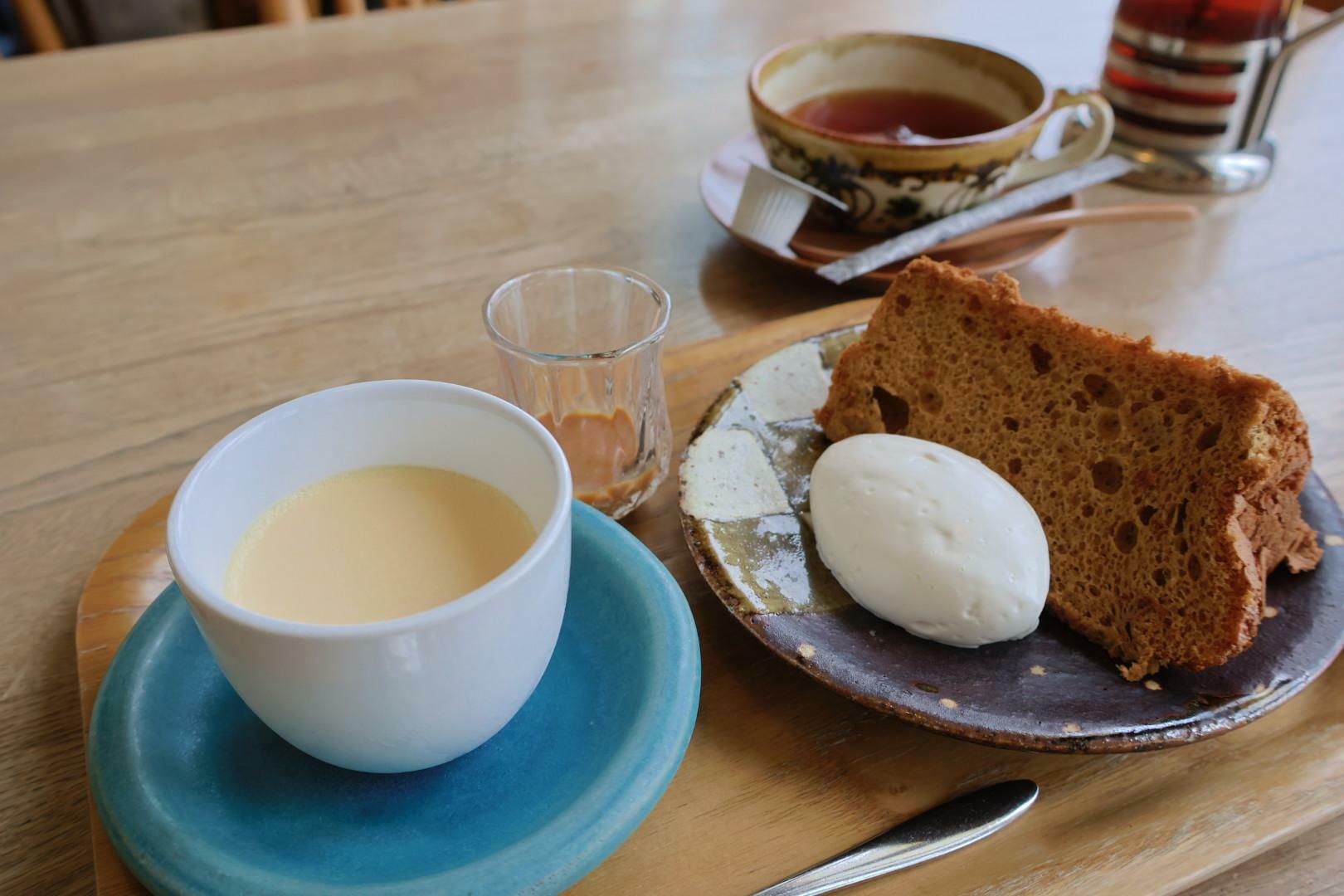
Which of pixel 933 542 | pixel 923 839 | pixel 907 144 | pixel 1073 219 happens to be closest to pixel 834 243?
pixel 907 144

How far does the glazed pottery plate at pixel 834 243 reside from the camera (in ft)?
3.21

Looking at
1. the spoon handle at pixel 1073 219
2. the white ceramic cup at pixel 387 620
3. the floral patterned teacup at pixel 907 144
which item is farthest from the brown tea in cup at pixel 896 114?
the white ceramic cup at pixel 387 620

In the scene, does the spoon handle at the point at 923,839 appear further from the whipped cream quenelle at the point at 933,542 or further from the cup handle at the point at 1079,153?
the cup handle at the point at 1079,153

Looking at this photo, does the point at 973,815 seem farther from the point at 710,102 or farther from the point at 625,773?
the point at 710,102

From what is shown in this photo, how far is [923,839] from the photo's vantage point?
510mm

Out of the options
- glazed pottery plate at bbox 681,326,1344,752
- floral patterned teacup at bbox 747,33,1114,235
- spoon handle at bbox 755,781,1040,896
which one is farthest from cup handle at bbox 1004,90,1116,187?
spoon handle at bbox 755,781,1040,896

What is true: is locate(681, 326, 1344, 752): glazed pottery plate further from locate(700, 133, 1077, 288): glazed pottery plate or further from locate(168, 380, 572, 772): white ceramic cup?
A: locate(700, 133, 1077, 288): glazed pottery plate

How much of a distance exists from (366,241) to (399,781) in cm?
73

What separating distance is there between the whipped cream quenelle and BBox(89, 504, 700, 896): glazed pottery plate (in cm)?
13

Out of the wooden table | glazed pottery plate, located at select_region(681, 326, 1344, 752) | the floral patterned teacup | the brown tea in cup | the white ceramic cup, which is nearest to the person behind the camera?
the white ceramic cup

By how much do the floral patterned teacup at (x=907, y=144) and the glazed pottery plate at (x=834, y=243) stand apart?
28 millimetres

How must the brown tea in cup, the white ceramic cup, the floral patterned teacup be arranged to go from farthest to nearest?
the brown tea in cup → the floral patterned teacup → the white ceramic cup

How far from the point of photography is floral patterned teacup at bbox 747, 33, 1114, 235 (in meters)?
0.95

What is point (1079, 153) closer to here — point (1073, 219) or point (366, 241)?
point (1073, 219)
